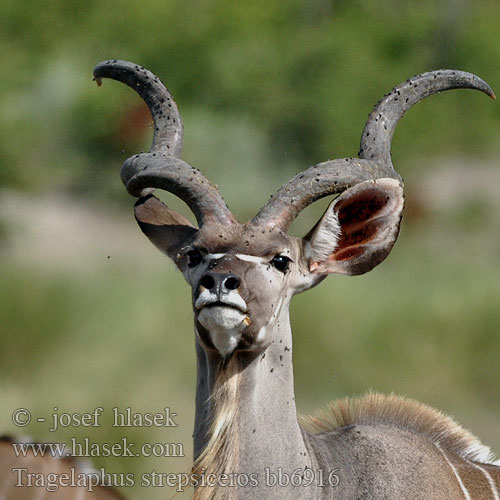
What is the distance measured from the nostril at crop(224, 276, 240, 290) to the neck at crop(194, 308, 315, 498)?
215 mm

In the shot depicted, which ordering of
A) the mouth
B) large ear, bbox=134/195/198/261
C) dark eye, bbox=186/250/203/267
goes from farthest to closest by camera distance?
large ear, bbox=134/195/198/261 < dark eye, bbox=186/250/203/267 < the mouth

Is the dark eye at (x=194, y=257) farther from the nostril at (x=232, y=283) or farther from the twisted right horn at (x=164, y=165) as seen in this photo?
the nostril at (x=232, y=283)

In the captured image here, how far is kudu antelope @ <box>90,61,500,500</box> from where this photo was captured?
3891 millimetres

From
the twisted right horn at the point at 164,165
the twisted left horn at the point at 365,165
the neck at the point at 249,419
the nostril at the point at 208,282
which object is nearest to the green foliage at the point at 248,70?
the twisted right horn at the point at 164,165

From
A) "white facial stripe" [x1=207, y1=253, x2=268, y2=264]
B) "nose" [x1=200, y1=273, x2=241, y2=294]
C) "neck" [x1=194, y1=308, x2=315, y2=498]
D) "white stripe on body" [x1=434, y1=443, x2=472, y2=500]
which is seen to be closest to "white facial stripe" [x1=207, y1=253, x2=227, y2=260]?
"white facial stripe" [x1=207, y1=253, x2=268, y2=264]

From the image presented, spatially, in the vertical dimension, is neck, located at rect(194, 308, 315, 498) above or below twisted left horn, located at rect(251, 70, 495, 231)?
below

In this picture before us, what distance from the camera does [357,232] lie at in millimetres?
4242

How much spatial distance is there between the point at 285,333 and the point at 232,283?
391 mm

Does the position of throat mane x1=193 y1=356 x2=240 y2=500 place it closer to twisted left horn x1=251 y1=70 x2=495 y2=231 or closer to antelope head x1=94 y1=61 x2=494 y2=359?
antelope head x1=94 y1=61 x2=494 y2=359

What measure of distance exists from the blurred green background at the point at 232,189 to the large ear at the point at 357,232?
3827mm

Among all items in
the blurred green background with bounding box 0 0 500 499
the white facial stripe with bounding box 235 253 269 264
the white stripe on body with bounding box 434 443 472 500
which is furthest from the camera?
the blurred green background with bounding box 0 0 500 499

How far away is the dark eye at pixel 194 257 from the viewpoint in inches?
157

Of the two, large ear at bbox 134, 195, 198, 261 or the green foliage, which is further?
the green foliage

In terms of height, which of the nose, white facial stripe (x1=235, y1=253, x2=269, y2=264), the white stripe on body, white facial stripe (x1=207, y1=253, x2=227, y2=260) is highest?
white facial stripe (x1=207, y1=253, x2=227, y2=260)
